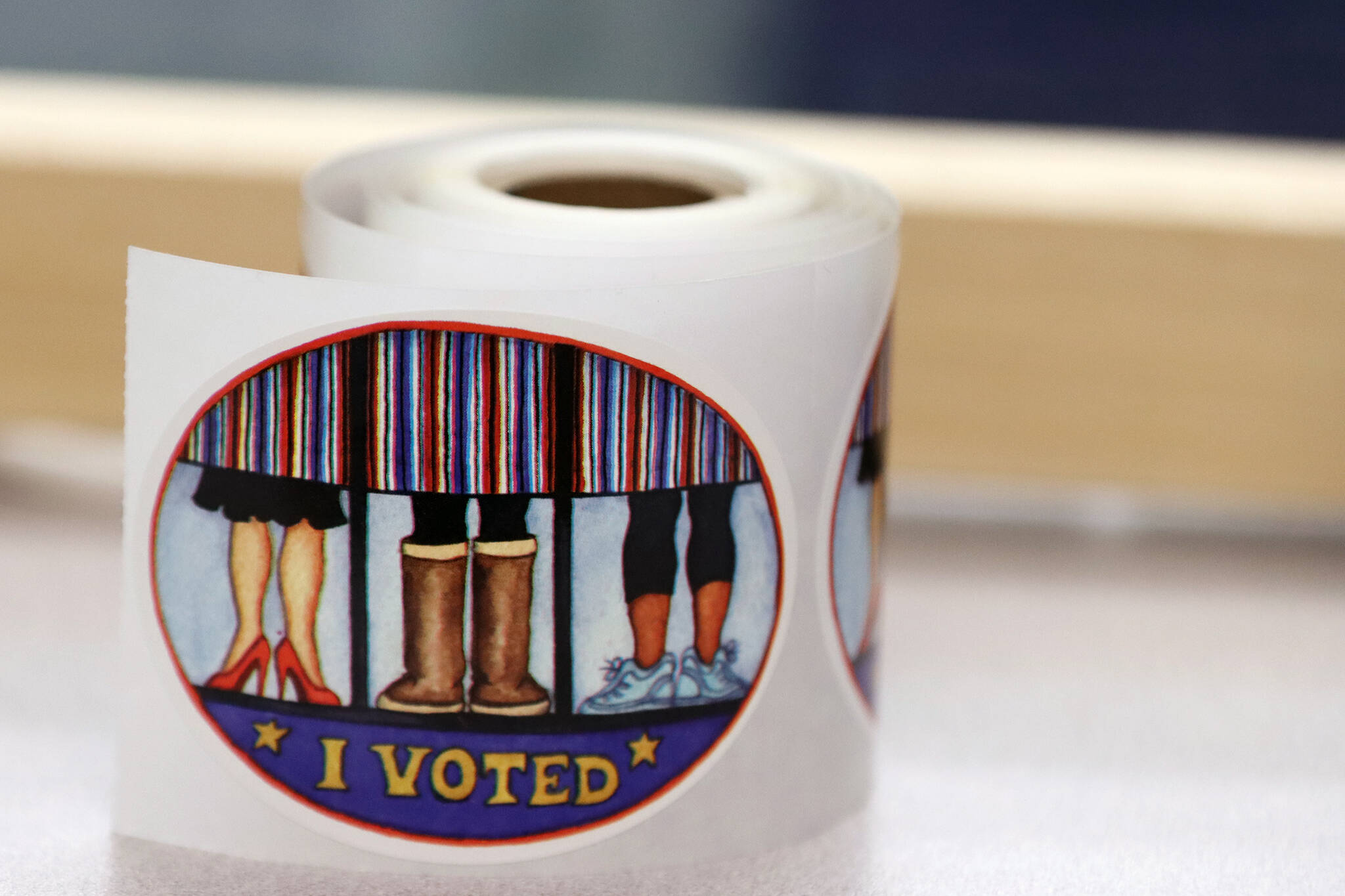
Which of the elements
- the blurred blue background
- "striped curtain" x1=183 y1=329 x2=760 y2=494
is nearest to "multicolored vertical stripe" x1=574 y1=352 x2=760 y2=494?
"striped curtain" x1=183 y1=329 x2=760 y2=494

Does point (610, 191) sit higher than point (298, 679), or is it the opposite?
point (610, 191)

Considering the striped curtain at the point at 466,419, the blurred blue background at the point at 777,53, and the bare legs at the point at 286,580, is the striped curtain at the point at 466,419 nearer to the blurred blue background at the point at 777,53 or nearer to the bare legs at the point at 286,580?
the bare legs at the point at 286,580

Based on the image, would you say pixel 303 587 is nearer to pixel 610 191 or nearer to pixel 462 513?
pixel 462 513

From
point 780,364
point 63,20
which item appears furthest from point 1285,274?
point 63,20

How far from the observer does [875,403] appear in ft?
1.24

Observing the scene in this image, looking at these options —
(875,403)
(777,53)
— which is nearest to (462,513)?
(875,403)

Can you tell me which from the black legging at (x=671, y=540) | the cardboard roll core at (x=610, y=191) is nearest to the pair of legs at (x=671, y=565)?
the black legging at (x=671, y=540)

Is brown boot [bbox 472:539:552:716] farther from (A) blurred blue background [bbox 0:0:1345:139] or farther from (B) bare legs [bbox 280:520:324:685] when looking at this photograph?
(A) blurred blue background [bbox 0:0:1345:139]

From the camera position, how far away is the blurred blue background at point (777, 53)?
64 cm

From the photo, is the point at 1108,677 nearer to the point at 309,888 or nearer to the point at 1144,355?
the point at 1144,355

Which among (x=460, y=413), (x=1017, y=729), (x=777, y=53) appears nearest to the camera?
(x=460, y=413)

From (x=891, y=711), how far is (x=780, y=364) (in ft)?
0.51

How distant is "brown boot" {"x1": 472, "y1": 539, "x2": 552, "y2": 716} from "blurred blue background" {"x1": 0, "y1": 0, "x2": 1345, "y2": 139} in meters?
0.38

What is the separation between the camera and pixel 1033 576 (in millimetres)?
544
